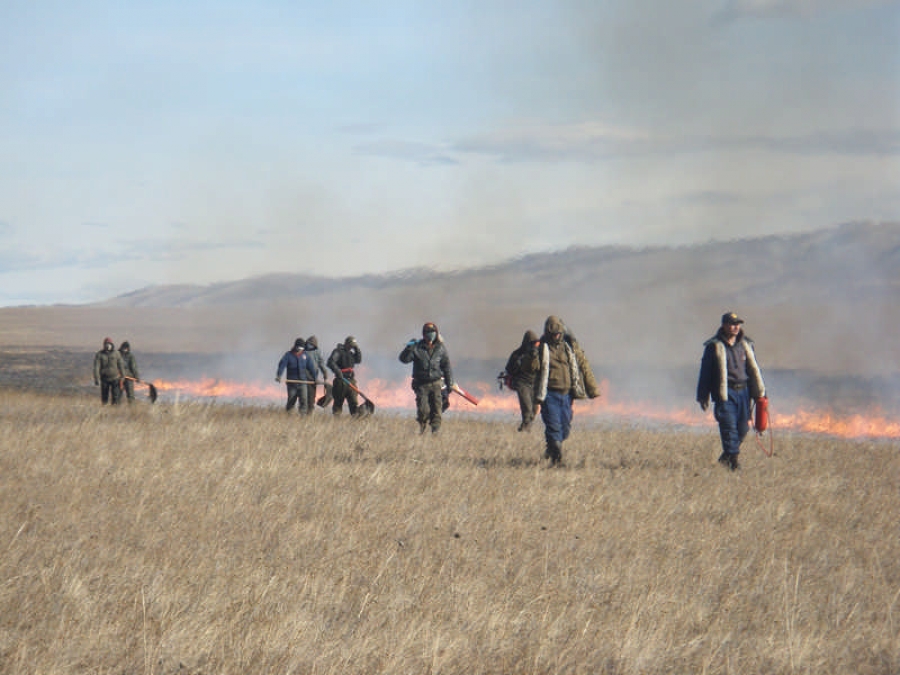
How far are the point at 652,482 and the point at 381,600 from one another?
6219mm

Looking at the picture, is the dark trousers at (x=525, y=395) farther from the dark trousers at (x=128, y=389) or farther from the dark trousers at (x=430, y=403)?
the dark trousers at (x=128, y=389)

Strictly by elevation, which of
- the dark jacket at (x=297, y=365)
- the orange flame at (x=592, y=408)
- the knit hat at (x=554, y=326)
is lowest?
the orange flame at (x=592, y=408)

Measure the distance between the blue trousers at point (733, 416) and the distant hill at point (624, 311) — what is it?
5953cm

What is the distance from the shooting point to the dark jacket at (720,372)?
531 inches

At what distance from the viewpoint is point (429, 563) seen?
812 centimetres

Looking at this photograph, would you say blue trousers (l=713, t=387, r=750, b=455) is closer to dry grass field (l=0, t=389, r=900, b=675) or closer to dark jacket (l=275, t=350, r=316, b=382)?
dry grass field (l=0, t=389, r=900, b=675)

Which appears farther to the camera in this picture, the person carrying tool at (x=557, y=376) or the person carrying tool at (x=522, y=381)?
the person carrying tool at (x=522, y=381)

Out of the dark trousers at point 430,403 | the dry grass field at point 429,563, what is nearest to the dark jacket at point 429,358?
the dark trousers at point 430,403

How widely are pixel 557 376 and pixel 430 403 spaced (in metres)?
4.63

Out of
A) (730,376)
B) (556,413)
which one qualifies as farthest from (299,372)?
(730,376)

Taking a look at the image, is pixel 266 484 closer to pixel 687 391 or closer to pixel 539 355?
pixel 539 355

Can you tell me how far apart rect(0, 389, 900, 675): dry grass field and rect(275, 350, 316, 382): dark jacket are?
6978mm

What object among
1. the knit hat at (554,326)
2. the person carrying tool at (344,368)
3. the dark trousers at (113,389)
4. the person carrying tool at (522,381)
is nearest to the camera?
the knit hat at (554,326)

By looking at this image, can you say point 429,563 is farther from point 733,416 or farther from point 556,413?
point 733,416
